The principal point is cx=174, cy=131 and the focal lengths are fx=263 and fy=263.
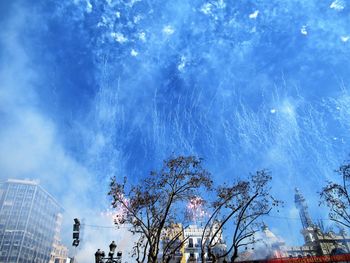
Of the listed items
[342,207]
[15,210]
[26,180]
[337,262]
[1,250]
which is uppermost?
[26,180]

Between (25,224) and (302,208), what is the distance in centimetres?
11253

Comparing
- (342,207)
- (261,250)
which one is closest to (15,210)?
(261,250)

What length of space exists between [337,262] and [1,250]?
98.6m

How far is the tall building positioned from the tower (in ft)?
348

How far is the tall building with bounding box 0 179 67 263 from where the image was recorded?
89.6 m

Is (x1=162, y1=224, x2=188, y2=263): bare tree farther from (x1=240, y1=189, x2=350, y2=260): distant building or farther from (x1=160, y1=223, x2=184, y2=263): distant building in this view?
(x1=240, y1=189, x2=350, y2=260): distant building

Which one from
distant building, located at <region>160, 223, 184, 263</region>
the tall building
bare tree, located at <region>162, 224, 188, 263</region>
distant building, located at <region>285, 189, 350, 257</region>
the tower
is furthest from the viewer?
the tower

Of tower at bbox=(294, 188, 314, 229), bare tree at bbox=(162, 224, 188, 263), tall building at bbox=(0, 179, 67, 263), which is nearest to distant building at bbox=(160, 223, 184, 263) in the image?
bare tree at bbox=(162, 224, 188, 263)

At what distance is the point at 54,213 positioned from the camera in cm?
12050

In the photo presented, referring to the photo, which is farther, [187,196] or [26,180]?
[26,180]

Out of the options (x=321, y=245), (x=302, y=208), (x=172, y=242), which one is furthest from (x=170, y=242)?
(x=302, y=208)

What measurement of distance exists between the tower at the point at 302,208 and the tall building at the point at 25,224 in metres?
106

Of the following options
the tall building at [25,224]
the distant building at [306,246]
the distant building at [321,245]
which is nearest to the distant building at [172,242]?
the distant building at [306,246]

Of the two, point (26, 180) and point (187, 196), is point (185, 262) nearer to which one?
point (187, 196)
